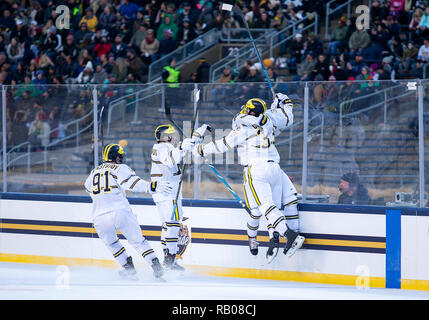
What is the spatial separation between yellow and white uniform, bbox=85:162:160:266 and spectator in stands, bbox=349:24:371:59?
599 centimetres

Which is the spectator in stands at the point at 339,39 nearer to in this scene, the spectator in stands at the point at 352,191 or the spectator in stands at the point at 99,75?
the spectator in stands at the point at 99,75

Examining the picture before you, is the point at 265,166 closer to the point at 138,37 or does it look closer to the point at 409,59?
the point at 409,59

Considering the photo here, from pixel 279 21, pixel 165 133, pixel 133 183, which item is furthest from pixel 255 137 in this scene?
pixel 279 21

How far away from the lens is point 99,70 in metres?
14.2

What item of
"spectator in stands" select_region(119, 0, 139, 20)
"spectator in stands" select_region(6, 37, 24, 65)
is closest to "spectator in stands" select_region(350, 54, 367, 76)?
"spectator in stands" select_region(119, 0, 139, 20)

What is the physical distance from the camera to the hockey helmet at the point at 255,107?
8.22 meters

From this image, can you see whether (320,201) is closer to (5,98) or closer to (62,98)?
(62,98)

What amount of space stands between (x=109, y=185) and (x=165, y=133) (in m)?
0.96

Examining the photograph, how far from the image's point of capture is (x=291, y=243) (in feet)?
26.8

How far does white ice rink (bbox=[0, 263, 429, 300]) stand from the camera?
301 inches

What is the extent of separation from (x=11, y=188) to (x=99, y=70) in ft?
15.9

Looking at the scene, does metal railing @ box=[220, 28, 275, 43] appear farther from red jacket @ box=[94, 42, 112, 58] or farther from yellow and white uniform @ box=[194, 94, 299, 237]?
yellow and white uniform @ box=[194, 94, 299, 237]

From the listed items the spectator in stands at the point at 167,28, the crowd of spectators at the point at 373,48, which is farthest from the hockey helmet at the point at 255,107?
the spectator in stands at the point at 167,28
